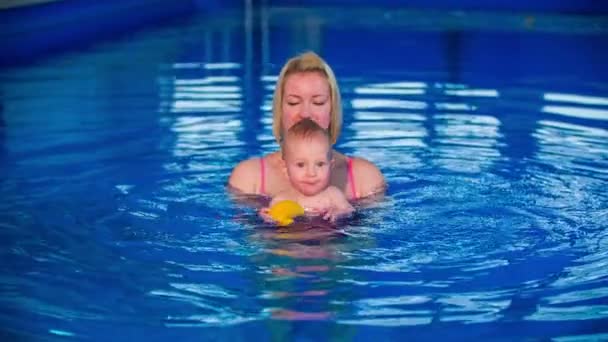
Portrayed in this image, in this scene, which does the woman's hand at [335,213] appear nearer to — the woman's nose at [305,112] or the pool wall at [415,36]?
the woman's nose at [305,112]

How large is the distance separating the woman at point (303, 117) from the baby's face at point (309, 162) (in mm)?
291

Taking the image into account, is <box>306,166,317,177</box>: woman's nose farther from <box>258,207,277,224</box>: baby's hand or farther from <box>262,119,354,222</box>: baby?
<box>258,207,277,224</box>: baby's hand

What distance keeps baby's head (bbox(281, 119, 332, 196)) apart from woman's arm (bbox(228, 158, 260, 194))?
505 mm

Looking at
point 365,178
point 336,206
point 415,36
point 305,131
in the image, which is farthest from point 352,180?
point 415,36

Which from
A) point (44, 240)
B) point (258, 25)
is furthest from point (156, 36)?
point (44, 240)

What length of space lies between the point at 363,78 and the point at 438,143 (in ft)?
9.20

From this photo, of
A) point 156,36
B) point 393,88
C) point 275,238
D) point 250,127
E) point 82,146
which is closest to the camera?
point 275,238

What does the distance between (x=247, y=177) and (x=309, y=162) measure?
68cm

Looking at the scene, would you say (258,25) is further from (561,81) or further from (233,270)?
(233,270)

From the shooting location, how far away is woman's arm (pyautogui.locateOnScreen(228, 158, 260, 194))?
473cm

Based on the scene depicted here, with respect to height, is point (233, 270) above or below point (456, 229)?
below

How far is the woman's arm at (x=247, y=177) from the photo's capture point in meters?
4.73

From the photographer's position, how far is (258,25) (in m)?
13.3

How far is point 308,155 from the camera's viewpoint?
4094 millimetres
